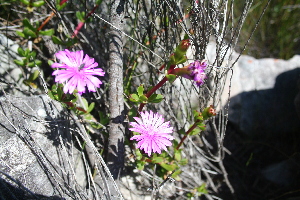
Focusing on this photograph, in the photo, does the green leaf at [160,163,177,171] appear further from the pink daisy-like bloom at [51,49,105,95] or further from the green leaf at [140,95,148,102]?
the pink daisy-like bloom at [51,49,105,95]

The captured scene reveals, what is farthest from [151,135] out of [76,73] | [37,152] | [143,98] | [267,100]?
[267,100]

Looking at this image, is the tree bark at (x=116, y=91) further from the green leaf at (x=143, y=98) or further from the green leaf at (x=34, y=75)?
the green leaf at (x=34, y=75)

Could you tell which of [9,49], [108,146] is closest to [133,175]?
[108,146]

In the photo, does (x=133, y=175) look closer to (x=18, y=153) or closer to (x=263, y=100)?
(x=18, y=153)

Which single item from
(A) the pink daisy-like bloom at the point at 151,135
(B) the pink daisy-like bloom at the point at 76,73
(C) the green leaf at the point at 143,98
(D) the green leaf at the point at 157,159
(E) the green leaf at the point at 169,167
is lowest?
(E) the green leaf at the point at 169,167

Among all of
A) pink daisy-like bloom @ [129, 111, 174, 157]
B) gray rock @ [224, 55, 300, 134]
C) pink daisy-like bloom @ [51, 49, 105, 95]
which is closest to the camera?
pink daisy-like bloom @ [51, 49, 105, 95]

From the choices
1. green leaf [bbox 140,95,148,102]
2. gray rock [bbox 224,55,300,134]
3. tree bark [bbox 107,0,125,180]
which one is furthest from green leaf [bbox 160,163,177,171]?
gray rock [bbox 224,55,300,134]

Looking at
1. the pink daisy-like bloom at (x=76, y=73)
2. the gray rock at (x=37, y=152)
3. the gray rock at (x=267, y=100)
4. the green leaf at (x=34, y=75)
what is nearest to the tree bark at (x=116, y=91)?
the gray rock at (x=37, y=152)
